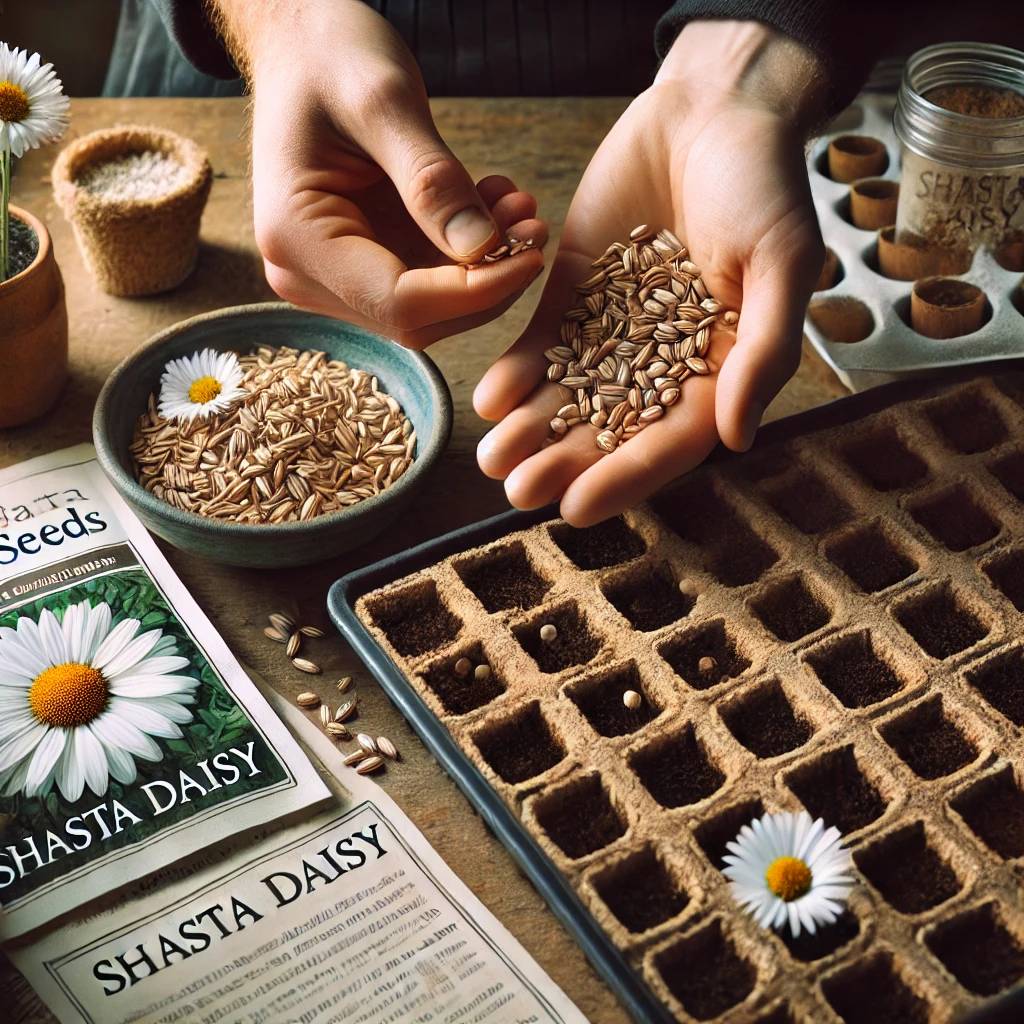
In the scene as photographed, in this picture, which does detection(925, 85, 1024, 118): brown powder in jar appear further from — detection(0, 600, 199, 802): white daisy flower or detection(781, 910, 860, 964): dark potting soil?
detection(0, 600, 199, 802): white daisy flower

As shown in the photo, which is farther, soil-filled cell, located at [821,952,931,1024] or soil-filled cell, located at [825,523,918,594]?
soil-filled cell, located at [825,523,918,594]

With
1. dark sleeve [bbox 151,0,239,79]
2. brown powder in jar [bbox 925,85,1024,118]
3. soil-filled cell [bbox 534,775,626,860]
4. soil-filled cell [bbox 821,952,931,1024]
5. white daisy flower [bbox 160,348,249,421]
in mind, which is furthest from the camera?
dark sleeve [bbox 151,0,239,79]

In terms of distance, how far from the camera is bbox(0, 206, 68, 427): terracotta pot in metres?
1.16

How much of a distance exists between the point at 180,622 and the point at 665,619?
465 mm

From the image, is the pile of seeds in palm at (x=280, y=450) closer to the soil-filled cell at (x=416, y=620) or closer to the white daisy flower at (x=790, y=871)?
the soil-filled cell at (x=416, y=620)

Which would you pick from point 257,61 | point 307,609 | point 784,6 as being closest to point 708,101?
point 784,6

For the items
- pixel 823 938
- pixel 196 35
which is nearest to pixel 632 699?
pixel 823 938

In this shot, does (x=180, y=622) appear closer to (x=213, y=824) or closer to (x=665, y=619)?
(x=213, y=824)

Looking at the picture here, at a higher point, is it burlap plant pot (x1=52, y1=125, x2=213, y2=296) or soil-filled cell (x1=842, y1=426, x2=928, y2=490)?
burlap plant pot (x1=52, y1=125, x2=213, y2=296)

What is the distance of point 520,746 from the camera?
90cm

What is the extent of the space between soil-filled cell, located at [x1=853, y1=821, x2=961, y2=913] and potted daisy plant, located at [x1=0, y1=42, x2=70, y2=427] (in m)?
0.98

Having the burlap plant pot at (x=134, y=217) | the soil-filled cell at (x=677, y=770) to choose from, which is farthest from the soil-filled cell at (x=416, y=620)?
the burlap plant pot at (x=134, y=217)

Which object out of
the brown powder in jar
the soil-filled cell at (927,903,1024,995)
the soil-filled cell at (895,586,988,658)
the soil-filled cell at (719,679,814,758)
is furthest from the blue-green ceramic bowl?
the brown powder in jar

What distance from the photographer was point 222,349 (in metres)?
1.23
